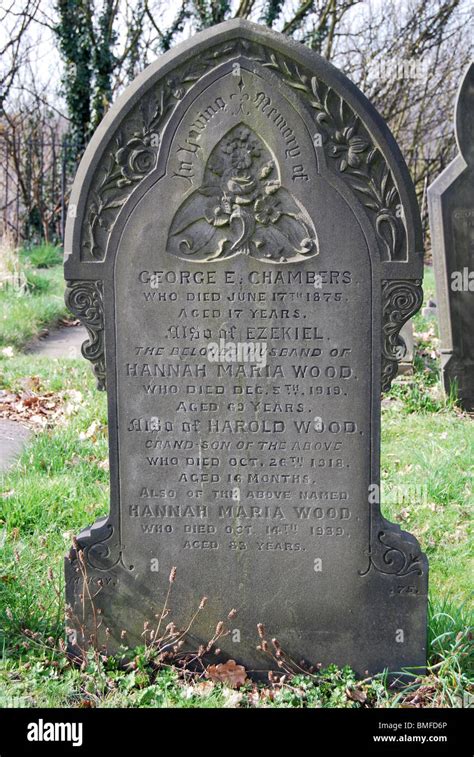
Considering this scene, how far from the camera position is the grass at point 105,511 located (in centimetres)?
299

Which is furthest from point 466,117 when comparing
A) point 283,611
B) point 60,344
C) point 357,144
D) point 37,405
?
point 60,344

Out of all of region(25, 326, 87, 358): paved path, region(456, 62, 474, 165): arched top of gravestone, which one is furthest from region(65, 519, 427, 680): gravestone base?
region(25, 326, 87, 358): paved path

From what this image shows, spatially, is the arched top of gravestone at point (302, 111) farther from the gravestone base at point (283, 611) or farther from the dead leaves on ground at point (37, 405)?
the dead leaves on ground at point (37, 405)

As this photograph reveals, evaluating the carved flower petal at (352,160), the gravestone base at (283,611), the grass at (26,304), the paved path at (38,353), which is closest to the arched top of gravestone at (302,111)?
the carved flower petal at (352,160)

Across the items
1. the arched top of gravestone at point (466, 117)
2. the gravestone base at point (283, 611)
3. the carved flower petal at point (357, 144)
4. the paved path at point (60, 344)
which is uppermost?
the arched top of gravestone at point (466, 117)

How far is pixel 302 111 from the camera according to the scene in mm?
2914

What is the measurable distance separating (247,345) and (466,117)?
449 cm

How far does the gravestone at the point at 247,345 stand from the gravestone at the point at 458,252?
3.79 m

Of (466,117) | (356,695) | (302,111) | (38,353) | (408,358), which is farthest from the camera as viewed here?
(38,353)

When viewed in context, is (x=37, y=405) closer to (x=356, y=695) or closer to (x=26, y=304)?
(x=26, y=304)

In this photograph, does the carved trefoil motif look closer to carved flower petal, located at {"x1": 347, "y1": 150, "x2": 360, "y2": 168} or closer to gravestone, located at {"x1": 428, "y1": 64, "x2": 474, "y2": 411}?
carved flower petal, located at {"x1": 347, "y1": 150, "x2": 360, "y2": 168}

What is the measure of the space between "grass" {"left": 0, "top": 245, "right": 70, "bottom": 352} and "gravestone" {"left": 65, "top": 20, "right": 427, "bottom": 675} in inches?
223

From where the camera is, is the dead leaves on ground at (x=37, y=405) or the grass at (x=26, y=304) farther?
the grass at (x=26, y=304)

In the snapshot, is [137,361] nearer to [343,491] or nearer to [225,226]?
[225,226]
